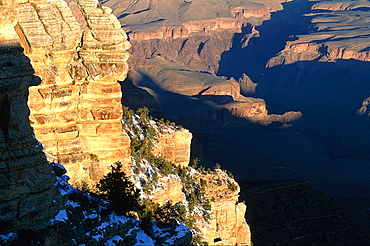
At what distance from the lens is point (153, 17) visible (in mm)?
196000

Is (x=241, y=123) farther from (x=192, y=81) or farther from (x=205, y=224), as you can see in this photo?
(x=205, y=224)

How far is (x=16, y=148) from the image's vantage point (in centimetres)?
1260

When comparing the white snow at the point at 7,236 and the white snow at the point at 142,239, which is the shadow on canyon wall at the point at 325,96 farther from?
the white snow at the point at 7,236

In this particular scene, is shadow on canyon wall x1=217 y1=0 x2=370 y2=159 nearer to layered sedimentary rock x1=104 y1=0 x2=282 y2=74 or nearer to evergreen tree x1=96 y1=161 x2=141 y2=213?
layered sedimentary rock x1=104 y1=0 x2=282 y2=74

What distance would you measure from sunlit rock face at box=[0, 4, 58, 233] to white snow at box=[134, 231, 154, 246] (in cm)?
298

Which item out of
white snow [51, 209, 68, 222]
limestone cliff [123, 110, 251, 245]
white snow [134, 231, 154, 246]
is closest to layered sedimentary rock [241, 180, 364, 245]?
limestone cliff [123, 110, 251, 245]

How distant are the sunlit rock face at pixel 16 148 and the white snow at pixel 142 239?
9.78 feet

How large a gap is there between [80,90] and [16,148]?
9.30 meters

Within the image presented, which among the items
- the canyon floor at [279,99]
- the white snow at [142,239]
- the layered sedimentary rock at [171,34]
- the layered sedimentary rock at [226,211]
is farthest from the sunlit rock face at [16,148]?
the layered sedimentary rock at [171,34]

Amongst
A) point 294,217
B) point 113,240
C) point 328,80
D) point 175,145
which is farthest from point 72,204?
point 328,80

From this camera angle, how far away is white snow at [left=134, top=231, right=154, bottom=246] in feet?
49.7

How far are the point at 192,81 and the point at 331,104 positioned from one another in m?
36.8

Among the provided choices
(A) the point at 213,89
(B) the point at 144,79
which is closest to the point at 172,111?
(A) the point at 213,89

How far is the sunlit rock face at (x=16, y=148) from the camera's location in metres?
12.3
